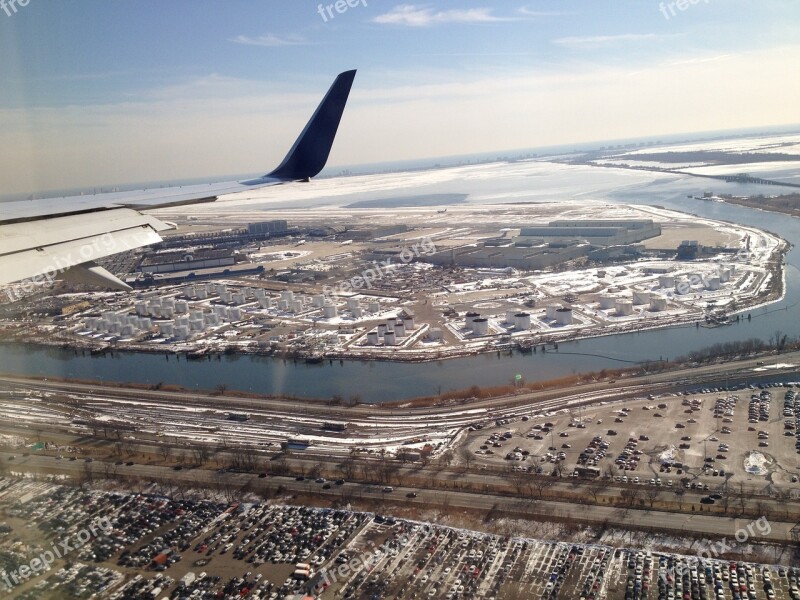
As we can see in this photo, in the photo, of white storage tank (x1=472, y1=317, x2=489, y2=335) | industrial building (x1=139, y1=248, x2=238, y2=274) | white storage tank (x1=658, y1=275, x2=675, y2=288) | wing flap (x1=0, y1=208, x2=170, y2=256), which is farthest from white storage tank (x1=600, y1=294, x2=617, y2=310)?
industrial building (x1=139, y1=248, x2=238, y2=274)

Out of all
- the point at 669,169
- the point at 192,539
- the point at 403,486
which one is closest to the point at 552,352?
the point at 403,486

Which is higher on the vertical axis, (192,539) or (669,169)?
(669,169)

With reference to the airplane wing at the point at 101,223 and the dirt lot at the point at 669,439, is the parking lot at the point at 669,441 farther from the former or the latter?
the airplane wing at the point at 101,223

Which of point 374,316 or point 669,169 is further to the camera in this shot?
point 669,169

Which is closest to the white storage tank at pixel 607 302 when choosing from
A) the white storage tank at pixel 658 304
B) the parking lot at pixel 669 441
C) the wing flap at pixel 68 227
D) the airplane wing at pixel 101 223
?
the white storage tank at pixel 658 304

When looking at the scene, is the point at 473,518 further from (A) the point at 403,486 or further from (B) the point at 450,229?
(B) the point at 450,229

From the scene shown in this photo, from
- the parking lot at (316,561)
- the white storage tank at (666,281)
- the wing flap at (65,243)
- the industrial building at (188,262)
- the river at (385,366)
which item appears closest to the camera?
the wing flap at (65,243)
